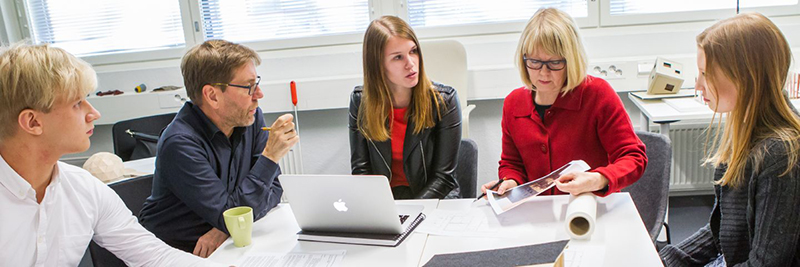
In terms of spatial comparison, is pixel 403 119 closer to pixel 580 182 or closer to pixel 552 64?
pixel 552 64

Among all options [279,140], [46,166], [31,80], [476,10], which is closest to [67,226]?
[46,166]

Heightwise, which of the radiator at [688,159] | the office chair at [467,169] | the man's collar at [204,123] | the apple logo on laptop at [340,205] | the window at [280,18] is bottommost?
the radiator at [688,159]

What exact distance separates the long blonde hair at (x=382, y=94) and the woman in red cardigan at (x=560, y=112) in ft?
1.05

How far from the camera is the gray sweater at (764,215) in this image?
1234 millimetres

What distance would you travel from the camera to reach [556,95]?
1.99 metres

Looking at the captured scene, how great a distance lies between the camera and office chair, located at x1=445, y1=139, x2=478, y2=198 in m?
2.28

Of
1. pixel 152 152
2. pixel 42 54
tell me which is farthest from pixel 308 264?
pixel 152 152

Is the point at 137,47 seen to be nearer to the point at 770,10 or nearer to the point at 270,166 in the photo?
the point at 270,166

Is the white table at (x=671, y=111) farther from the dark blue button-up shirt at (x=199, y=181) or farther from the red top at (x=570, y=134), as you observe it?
the dark blue button-up shirt at (x=199, y=181)

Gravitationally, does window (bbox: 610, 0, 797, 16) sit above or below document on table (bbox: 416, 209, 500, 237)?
above

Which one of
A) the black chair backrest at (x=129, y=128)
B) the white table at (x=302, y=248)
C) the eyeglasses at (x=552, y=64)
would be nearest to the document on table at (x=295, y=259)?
the white table at (x=302, y=248)

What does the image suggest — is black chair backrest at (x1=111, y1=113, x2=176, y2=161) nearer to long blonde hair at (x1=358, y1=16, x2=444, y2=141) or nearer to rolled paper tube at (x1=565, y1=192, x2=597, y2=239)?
long blonde hair at (x1=358, y1=16, x2=444, y2=141)

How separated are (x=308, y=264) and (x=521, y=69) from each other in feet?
3.27

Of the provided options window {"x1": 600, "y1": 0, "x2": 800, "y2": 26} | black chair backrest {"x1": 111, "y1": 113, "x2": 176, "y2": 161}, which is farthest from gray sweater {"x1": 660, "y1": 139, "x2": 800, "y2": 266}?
black chair backrest {"x1": 111, "y1": 113, "x2": 176, "y2": 161}
